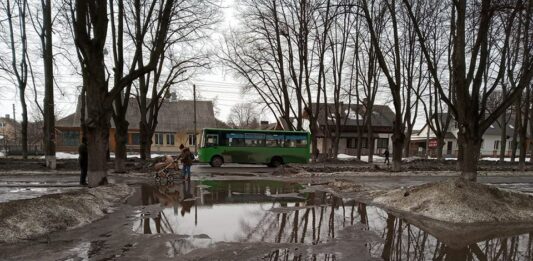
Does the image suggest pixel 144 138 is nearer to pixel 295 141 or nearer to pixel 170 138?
pixel 295 141

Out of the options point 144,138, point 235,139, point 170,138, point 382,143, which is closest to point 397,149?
point 235,139

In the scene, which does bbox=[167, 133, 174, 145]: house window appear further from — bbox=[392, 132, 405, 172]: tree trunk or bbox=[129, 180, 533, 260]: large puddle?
bbox=[129, 180, 533, 260]: large puddle

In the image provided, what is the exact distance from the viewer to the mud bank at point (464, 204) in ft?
31.6

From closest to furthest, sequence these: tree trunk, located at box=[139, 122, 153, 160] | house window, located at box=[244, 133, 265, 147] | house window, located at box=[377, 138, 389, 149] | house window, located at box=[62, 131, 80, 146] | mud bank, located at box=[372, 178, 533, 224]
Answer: mud bank, located at box=[372, 178, 533, 224]
house window, located at box=[244, 133, 265, 147]
tree trunk, located at box=[139, 122, 153, 160]
house window, located at box=[62, 131, 80, 146]
house window, located at box=[377, 138, 389, 149]

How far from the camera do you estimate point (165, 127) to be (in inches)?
2138

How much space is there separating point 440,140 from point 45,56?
30912mm

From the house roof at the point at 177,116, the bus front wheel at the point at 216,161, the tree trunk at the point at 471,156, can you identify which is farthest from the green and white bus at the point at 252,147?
the house roof at the point at 177,116

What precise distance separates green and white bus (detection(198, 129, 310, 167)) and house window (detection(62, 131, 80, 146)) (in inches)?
1098

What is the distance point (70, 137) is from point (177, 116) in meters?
13.6

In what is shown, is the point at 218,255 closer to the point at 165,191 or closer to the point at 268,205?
the point at 268,205

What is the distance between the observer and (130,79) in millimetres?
14195

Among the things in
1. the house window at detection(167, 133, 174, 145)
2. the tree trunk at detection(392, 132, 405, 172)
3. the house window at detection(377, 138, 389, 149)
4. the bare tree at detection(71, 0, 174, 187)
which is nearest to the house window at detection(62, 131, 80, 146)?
the house window at detection(167, 133, 174, 145)

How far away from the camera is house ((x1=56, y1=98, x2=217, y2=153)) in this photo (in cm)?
4903

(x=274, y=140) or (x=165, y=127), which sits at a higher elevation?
(x=165, y=127)
